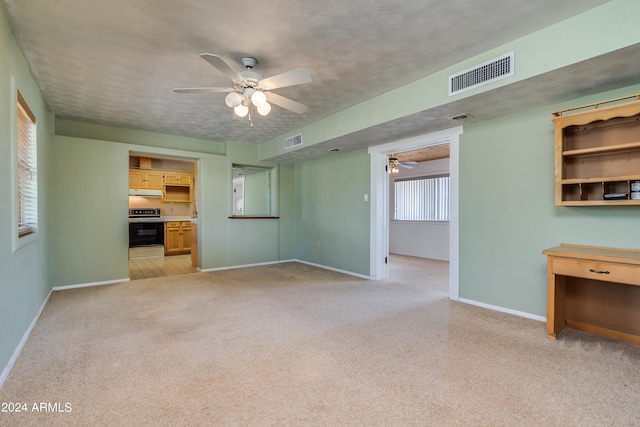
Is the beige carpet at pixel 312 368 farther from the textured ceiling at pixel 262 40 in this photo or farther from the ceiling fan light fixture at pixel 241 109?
the textured ceiling at pixel 262 40

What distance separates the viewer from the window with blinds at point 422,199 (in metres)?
7.32

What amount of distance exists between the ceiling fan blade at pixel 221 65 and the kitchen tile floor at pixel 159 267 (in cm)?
411

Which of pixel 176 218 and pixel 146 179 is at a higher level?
pixel 146 179

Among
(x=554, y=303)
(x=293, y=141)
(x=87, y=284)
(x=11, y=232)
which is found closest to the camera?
(x=11, y=232)

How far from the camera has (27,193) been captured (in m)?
3.15

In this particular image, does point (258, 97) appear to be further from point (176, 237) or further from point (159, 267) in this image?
point (176, 237)

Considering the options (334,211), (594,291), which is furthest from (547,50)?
(334,211)

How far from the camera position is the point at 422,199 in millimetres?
7758

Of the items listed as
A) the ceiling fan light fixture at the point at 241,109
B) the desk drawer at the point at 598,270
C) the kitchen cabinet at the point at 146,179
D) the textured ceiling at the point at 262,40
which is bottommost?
the desk drawer at the point at 598,270

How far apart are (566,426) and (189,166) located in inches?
342

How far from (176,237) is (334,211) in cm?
449

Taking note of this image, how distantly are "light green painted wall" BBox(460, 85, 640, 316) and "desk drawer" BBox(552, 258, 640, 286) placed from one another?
0.51 meters

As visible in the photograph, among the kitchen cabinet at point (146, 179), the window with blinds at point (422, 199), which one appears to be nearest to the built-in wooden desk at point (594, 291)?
the window with blinds at point (422, 199)

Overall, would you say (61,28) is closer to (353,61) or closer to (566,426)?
(353,61)
